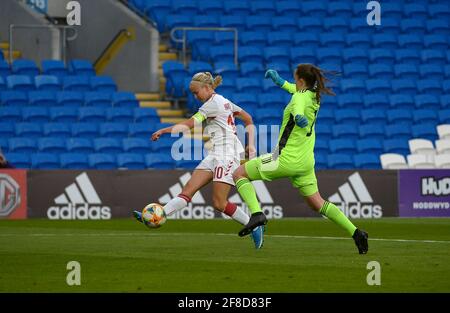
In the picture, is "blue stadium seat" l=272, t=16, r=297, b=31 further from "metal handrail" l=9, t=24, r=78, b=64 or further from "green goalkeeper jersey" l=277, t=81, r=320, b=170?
"green goalkeeper jersey" l=277, t=81, r=320, b=170

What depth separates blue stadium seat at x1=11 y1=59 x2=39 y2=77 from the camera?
89.9ft

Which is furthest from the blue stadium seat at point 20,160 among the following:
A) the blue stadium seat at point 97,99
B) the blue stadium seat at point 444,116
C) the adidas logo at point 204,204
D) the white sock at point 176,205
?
the blue stadium seat at point 444,116

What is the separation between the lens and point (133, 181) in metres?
23.2

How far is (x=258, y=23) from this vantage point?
30844 millimetres

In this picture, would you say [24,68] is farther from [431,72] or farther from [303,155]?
[303,155]

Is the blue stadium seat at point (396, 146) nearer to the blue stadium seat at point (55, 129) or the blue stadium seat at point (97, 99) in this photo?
the blue stadium seat at point (97, 99)

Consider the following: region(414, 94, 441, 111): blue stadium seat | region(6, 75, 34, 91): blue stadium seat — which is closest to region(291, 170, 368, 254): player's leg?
region(6, 75, 34, 91): blue stadium seat

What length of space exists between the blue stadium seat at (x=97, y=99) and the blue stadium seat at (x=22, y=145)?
2.20 metres

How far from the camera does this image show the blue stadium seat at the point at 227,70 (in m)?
28.5

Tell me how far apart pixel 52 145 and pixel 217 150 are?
10.7 m

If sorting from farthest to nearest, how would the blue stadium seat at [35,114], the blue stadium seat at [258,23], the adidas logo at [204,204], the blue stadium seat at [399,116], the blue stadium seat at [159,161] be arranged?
1. the blue stadium seat at [258,23]
2. the blue stadium seat at [399,116]
3. the blue stadium seat at [35,114]
4. the blue stadium seat at [159,161]
5. the adidas logo at [204,204]

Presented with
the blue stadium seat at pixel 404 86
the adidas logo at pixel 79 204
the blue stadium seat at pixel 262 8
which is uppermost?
the blue stadium seat at pixel 262 8

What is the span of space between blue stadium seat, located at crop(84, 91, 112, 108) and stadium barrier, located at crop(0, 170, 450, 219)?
13.2 ft

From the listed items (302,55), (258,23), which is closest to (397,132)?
(302,55)
